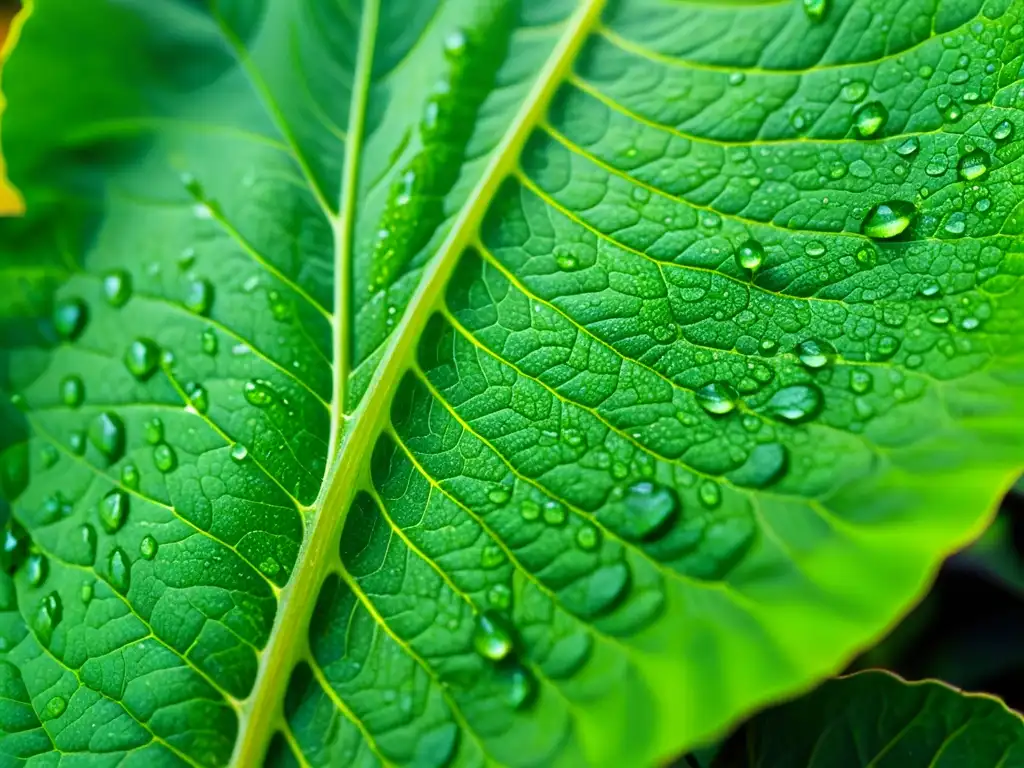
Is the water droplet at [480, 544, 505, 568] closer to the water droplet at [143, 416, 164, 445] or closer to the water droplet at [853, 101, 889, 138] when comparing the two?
the water droplet at [143, 416, 164, 445]

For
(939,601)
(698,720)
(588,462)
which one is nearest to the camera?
(698,720)

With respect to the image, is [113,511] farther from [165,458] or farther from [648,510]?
[648,510]

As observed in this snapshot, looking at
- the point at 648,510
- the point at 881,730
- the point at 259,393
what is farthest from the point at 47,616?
Result: the point at 881,730

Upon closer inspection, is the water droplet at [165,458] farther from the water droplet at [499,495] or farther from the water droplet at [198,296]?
the water droplet at [499,495]

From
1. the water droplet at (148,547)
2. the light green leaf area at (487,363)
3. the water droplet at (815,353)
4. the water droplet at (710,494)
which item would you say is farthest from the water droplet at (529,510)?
the water droplet at (148,547)

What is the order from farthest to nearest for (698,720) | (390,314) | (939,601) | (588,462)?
(939,601) → (390,314) → (588,462) → (698,720)

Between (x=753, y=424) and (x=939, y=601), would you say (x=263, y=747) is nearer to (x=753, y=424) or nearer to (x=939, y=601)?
(x=753, y=424)

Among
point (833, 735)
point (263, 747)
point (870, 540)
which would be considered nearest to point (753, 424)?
point (870, 540)
